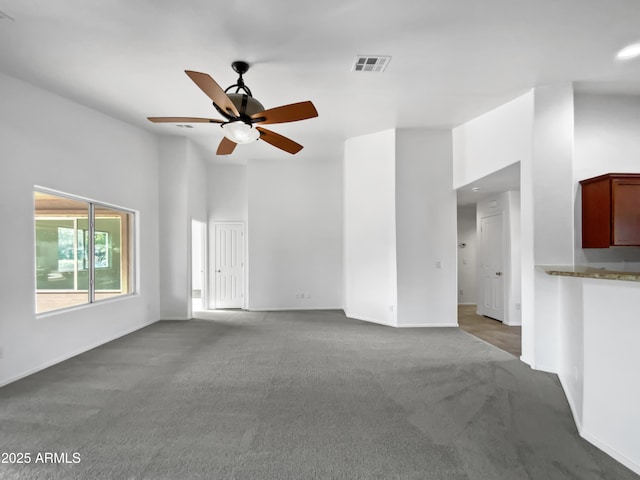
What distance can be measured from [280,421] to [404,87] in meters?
3.83

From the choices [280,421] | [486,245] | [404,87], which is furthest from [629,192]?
[280,421]

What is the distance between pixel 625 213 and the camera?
355 centimetres

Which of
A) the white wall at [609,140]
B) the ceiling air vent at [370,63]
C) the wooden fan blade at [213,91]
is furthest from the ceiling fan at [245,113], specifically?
the white wall at [609,140]

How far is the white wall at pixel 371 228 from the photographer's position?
5773mm

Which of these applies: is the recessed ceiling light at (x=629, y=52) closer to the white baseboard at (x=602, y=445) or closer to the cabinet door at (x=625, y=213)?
the cabinet door at (x=625, y=213)

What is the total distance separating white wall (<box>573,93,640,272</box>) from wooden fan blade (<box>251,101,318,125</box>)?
3303mm

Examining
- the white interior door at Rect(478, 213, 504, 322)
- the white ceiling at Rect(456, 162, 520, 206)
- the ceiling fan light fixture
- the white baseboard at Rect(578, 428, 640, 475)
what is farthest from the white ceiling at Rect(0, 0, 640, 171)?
the white baseboard at Rect(578, 428, 640, 475)

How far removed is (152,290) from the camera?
6000mm

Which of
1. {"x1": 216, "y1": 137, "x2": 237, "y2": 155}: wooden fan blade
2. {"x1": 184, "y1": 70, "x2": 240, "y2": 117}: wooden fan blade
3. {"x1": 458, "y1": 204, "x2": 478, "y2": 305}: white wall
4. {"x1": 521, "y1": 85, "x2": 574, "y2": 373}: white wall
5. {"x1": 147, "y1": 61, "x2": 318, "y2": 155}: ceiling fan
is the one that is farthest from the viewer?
{"x1": 458, "y1": 204, "x2": 478, "y2": 305}: white wall

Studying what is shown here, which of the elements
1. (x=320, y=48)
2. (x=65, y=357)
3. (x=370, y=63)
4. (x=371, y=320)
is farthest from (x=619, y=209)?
(x=65, y=357)

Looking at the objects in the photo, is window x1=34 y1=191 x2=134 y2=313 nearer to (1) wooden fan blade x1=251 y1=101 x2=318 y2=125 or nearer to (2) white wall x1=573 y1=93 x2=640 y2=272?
(1) wooden fan blade x1=251 y1=101 x2=318 y2=125

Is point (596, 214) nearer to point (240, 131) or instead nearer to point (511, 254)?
point (511, 254)

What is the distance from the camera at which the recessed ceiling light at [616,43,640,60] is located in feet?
10.3

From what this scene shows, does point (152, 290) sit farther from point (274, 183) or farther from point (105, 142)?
point (274, 183)
